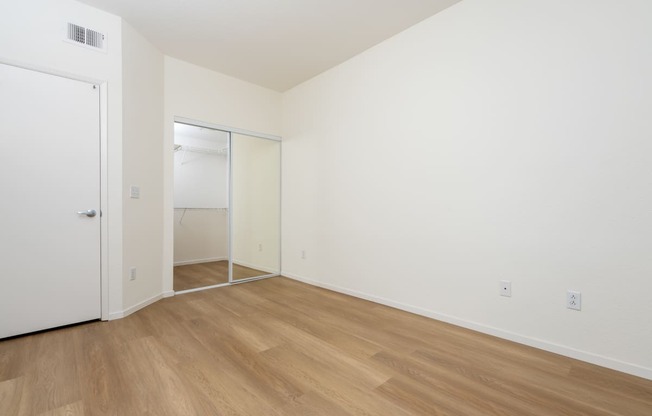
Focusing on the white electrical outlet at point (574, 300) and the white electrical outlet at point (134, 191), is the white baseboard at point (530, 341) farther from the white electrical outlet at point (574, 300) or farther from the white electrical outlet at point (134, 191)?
the white electrical outlet at point (134, 191)

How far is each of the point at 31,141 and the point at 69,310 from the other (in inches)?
56.4

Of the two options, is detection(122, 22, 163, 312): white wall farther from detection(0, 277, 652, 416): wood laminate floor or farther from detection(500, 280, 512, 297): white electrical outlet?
detection(500, 280, 512, 297): white electrical outlet

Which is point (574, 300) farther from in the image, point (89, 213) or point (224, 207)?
point (224, 207)

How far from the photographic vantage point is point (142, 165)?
3.05 metres

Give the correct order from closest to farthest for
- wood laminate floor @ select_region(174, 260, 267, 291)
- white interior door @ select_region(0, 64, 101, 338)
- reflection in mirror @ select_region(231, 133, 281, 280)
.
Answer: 1. white interior door @ select_region(0, 64, 101, 338)
2. wood laminate floor @ select_region(174, 260, 267, 291)
3. reflection in mirror @ select_region(231, 133, 281, 280)

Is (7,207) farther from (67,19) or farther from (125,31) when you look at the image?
(125,31)

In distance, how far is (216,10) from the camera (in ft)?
8.75

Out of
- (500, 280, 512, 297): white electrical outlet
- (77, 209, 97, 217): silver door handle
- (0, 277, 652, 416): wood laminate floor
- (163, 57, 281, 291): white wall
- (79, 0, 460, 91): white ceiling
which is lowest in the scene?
(0, 277, 652, 416): wood laminate floor

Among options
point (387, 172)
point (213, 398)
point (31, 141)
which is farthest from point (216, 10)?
point (213, 398)

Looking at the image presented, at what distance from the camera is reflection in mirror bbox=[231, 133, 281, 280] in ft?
14.6

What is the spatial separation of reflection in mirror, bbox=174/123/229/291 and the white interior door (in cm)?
236

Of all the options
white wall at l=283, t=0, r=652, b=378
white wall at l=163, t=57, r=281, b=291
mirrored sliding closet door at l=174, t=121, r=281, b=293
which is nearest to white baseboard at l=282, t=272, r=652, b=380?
white wall at l=283, t=0, r=652, b=378

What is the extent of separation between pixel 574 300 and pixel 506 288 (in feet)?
1.35

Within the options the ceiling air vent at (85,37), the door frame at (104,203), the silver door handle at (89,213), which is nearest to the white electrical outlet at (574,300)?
the door frame at (104,203)
